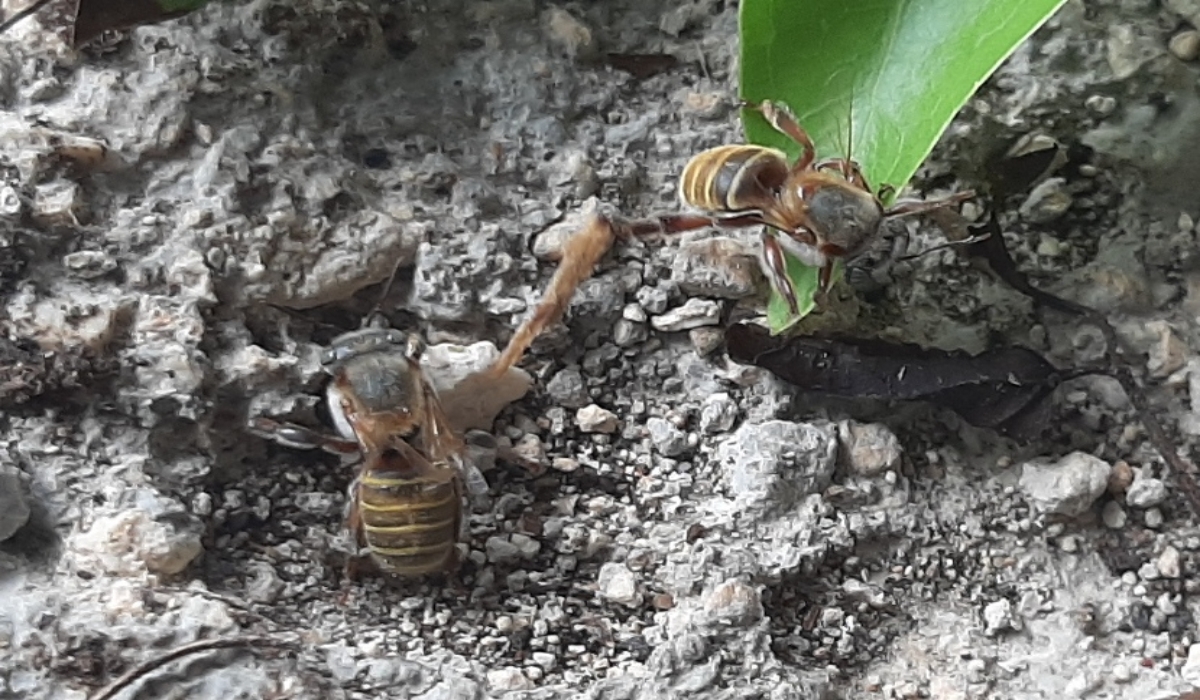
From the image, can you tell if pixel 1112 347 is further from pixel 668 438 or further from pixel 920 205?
pixel 668 438

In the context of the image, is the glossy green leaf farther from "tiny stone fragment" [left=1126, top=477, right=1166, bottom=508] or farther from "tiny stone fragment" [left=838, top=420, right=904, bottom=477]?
"tiny stone fragment" [left=1126, top=477, right=1166, bottom=508]

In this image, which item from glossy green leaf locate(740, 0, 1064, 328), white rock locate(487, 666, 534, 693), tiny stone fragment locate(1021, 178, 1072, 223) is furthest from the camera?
tiny stone fragment locate(1021, 178, 1072, 223)

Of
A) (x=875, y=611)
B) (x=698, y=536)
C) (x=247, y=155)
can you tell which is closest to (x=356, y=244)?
(x=247, y=155)

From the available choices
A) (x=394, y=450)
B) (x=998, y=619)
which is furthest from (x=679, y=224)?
(x=998, y=619)

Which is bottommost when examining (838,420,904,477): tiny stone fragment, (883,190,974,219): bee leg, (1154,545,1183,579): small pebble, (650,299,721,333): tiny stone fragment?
(1154,545,1183,579): small pebble

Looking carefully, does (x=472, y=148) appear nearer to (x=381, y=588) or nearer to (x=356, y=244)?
(x=356, y=244)

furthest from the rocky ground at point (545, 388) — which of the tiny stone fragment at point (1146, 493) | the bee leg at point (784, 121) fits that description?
the bee leg at point (784, 121)

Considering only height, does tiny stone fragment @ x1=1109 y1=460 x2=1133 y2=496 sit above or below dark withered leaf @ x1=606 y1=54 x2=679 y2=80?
below

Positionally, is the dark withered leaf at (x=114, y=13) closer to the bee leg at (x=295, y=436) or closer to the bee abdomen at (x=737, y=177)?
the bee leg at (x=295, y=436)

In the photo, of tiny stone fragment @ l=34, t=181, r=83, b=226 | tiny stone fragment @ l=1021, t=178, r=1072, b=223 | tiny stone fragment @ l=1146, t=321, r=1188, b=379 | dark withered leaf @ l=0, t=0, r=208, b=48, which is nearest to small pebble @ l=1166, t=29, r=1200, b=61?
tiny stone fragment @ l=1021, t=178, r=1072, b=223
